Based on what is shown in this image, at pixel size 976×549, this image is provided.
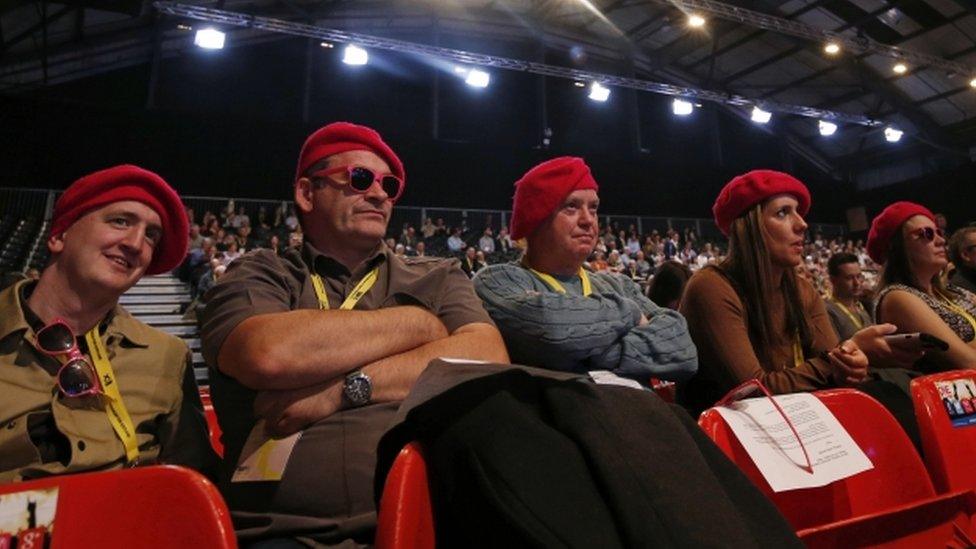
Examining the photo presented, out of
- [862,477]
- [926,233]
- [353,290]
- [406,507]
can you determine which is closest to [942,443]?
[862,477]

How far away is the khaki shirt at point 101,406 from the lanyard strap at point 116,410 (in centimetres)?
1

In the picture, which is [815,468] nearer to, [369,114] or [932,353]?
[932,353]

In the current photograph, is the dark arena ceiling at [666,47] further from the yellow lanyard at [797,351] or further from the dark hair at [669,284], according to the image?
the yellow lanyard at [797,351]

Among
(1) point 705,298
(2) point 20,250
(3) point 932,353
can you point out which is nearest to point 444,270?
(1) point 705,298

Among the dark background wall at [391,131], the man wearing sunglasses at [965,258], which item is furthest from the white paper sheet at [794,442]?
the dark background wall at [391,131]

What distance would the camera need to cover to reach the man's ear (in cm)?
178

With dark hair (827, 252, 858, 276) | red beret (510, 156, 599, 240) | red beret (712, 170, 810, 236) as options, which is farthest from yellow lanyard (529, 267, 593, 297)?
dark hair (827, 252, 858, 276)

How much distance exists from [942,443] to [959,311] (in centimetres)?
165

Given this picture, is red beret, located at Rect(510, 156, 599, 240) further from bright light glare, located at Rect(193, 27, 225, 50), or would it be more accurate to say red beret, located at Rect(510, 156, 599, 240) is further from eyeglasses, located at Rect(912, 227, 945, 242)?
bright light glare, located at Rect(193, 27, 225, 50)

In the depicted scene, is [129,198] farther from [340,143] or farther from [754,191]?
[754,191]

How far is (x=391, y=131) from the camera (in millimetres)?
15211

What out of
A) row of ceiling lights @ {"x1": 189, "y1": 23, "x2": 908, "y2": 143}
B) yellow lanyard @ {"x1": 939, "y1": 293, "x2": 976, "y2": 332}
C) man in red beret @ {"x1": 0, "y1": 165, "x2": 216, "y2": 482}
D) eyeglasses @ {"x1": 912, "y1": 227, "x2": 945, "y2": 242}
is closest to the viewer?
man in red beret @ {"x1": 0, "y1": 165, "x2": 216, "y2": 482}

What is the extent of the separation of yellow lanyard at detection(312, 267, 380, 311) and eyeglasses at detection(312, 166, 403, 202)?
0.83 ft

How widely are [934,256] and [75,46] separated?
572 inches
